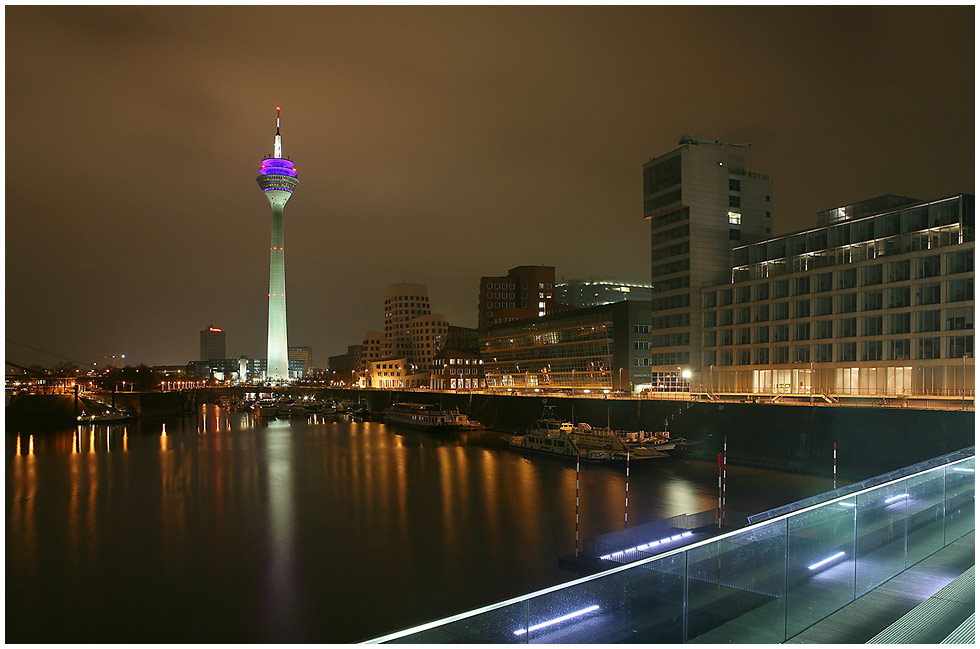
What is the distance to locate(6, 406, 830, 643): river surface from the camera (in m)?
21.6

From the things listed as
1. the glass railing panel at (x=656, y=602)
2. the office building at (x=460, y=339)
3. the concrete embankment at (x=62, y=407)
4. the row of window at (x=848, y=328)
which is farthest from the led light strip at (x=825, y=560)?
the office building at (x=460, y=339)

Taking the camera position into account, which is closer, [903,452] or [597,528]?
[597,528]

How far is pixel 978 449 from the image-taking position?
42.7 feet

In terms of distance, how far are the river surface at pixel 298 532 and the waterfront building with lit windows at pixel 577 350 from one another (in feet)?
122

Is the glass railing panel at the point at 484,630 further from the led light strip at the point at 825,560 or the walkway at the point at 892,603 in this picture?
the led light strip at the point at 825,560

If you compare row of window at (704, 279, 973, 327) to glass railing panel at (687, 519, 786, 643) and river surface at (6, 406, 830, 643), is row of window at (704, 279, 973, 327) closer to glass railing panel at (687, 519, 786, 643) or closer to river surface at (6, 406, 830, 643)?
river surface at (6, 406, 830, 643)

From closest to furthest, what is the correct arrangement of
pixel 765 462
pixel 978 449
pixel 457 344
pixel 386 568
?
pixel 978 449 → pixel 386 568 → pixel 765 462 → pixel 457 344

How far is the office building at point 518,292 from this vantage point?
177250 millimetres

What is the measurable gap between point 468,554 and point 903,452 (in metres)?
27.4

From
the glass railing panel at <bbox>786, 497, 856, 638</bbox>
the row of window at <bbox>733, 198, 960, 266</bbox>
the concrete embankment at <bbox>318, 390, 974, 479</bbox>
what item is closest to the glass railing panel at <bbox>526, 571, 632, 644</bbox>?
the glass railing panel at <bbox>786, 497, 856, 638</bbox>

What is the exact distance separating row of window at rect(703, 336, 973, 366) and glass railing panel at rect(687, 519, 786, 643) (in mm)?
46795

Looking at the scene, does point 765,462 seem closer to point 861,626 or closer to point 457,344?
point 861,626

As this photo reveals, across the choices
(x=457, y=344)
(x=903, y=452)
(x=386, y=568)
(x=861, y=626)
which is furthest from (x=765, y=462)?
(x=457, y=344)

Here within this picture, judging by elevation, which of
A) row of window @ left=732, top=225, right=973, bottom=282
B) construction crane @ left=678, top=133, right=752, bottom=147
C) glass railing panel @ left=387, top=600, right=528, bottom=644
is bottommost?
glass railing panel @ left=387, top=600, right=528, bottom=644
